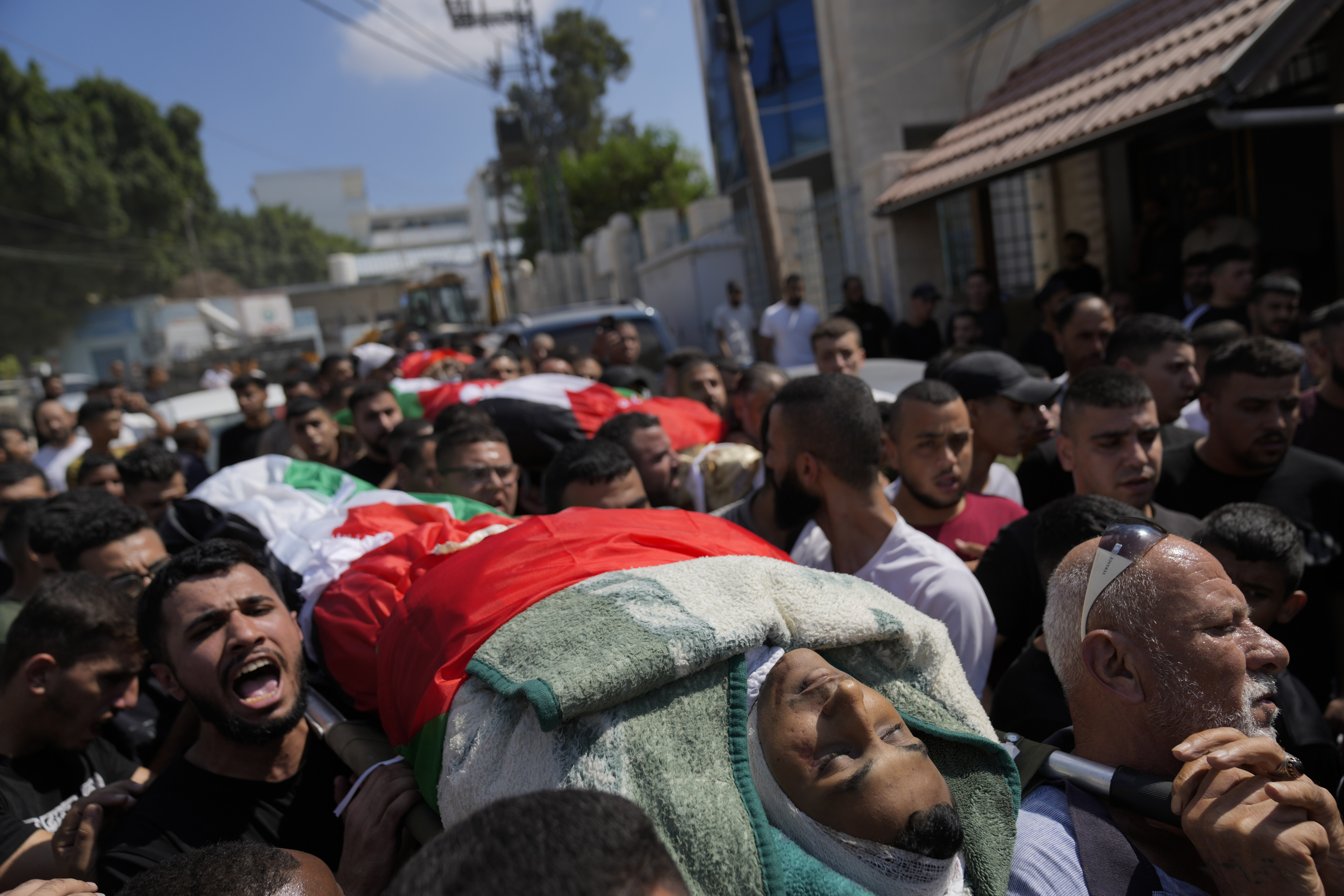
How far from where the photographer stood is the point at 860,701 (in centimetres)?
147

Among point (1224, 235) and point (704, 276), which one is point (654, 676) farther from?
point (704, 276)

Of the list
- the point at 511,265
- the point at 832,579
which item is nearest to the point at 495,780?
the point at 832,579

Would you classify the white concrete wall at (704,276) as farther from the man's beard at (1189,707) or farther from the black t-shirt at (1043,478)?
the man's beard at (1189,707)

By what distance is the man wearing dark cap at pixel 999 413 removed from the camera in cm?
371

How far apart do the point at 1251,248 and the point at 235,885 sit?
808 centimetres

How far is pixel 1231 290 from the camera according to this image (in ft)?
18.0

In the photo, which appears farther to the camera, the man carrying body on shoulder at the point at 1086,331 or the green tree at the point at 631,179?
the green tree at the point at 631,179

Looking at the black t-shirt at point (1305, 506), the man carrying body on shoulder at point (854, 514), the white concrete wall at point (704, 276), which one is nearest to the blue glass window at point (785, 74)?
the white concrete wall at point (704, 276)

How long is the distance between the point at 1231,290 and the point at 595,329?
6137 mm

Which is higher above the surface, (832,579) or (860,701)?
(832,579)

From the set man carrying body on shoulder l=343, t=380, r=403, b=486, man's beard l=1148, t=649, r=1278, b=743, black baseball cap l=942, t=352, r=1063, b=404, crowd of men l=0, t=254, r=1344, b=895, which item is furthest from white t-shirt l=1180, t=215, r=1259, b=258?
man's beard l=1148, t=649, r=1278, b=743

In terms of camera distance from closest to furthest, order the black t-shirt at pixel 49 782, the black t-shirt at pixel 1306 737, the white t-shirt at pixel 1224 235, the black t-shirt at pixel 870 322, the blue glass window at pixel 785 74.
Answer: the black t-shirt at pixel 1306 737 < the black t-shirt at pixel 49 782 < the white t-shirt at pixel 1224 235 < the black t-shirt at pixel 870 322 < the blue glass window at pixel 785 74

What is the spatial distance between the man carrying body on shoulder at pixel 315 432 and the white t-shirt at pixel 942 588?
404 centimetres

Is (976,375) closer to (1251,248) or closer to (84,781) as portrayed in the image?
(84,781)
